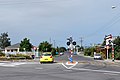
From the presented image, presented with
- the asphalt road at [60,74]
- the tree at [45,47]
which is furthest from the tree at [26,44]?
the asphalt road at [60,74]

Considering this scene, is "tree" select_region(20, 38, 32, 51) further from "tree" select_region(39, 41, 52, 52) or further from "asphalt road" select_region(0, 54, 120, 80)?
"asphalt road" select_region(0, 54, 120, 80)

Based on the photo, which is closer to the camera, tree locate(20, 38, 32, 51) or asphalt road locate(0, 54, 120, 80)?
asphalt road locate(0, 54, 120, 80)

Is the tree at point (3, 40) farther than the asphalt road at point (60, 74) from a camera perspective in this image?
Yes

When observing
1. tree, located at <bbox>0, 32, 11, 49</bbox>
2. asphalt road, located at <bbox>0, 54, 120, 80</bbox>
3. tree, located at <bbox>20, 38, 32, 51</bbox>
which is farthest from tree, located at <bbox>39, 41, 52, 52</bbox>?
asphalt road, located at <bbox>0, 54, 120, 80</bbox>

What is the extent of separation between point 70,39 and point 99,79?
80.8 feet

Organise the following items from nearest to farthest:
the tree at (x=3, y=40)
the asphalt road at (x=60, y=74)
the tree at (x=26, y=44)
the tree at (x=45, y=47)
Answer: the asphalt road at (x=60, y=74), the tree at (x=26, y=44), the tree at (x=45, y=47), the tree at (x=3, y=40)

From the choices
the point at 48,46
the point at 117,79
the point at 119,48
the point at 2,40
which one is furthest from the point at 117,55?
the point at 2,40

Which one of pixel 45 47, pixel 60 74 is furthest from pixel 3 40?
pixel 60 74

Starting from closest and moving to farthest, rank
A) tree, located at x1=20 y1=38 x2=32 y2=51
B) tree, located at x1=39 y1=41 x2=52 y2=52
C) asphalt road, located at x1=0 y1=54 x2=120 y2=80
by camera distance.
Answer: asphalt road, located at x1=0 y1=54 x2=120 y2=80, tree, located at x1=20 y1=38 x2=32 y2=51, tree, located at x1=39 y1=41 x2=52 y2=52

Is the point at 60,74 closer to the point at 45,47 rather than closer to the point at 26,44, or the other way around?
the point at 26,44

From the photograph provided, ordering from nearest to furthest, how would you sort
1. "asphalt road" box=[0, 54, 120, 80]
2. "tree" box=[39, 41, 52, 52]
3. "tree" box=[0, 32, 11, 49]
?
"asphalt road" box=[0, 54, 120, 80] → "tree" box=[39, 41, 52, 52] → "tree" box=[0, 32, 11, 49]

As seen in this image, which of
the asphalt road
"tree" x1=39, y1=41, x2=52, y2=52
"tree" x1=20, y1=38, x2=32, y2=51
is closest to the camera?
the asphalt road

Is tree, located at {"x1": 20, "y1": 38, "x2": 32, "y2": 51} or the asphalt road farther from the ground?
tree, located at {"x1": 20, "y1": 38, "x2": 32, "y2": 51}

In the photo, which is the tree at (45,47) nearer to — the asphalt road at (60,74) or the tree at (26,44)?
the tree at (26,44)
